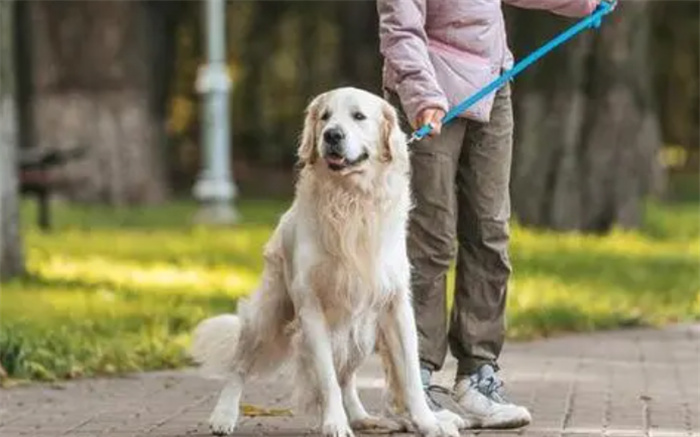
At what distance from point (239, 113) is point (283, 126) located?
1.53 m

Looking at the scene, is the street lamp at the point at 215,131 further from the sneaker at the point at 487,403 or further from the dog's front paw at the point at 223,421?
the dog's front paw at the point at 223,421

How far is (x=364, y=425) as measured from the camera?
7.94 meters

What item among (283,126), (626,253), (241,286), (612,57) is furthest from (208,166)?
(283,126)

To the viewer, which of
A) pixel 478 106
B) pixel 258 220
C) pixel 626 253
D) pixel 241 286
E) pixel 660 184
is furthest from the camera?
pixel 660 184

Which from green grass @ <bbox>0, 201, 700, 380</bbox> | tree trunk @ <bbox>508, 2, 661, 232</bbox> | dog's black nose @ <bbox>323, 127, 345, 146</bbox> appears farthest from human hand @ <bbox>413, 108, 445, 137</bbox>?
tree trunk @ <bbox>508, 2, 661, 232</bbox>

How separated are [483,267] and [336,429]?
1.26 m

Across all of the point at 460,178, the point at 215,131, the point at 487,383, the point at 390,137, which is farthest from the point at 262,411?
the point at 215,131

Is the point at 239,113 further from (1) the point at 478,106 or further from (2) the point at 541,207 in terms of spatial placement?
(1) the point at 478,106

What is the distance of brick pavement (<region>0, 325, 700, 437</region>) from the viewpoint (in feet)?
27.2

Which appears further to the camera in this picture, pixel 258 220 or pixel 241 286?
pixel 258 220

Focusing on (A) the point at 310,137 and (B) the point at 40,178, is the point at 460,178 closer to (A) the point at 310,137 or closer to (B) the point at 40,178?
(A) the point at 310,137

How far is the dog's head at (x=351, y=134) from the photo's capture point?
24.1ft

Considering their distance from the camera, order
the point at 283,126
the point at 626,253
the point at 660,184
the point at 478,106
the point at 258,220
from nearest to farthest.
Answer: the point at 478,106 < the point at 626,253 < the point at 258,220 < the point at 660,184 < the point at 283,126

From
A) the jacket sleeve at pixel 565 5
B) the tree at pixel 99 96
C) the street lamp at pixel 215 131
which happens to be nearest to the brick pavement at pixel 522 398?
the jacket sleeve at pixel 565 5
